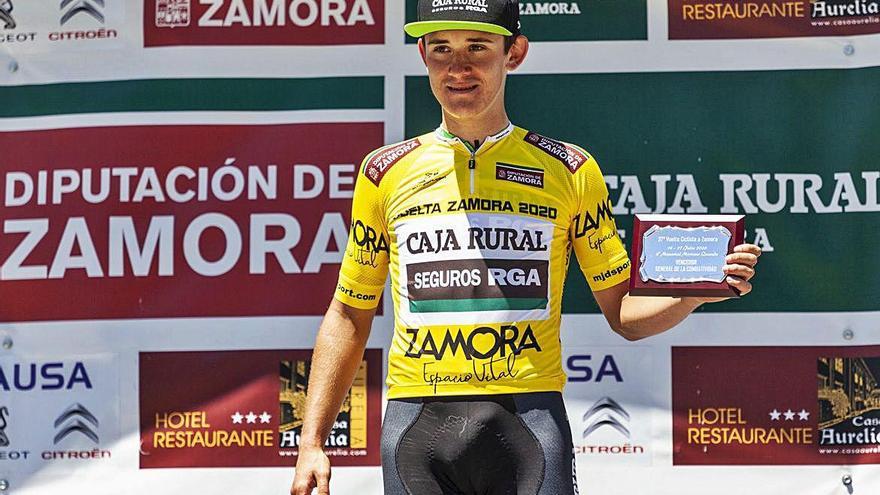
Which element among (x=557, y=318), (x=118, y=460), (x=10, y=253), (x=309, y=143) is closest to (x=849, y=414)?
(x=557, y=318)

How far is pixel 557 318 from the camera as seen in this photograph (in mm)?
2697

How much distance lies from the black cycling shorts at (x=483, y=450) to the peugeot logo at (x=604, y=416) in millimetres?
1495

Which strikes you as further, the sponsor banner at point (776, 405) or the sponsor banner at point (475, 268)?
the sponsor banner at point (776, 405)

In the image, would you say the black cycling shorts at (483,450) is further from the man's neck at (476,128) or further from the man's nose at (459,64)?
the man's nose at (459,64)

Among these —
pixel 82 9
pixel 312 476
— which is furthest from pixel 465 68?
pixel 82 9

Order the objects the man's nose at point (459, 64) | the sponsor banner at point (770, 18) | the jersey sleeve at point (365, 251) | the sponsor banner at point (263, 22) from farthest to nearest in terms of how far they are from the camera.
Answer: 1. the sponsor banner at point (263, 22)
2. the sponsor banner at point (770, 18)
3. the jersey sleeve at point (365, 251)
4. the man's nose at point (459, 64)

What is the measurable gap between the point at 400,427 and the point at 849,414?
6.53 feet

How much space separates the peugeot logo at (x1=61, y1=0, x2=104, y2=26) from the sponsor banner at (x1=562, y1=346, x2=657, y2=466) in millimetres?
1980

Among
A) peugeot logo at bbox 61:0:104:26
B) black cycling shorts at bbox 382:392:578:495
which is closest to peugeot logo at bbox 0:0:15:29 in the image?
peugeot logo at bbox 61:0:104:26

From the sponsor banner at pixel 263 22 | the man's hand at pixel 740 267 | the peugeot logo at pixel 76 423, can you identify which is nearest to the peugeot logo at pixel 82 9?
the sponsor banner at pixel 263 22

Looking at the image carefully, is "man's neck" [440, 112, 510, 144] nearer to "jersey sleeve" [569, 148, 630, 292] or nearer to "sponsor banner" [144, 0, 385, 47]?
"jersey sleeve" [569, 148, 630, 292]

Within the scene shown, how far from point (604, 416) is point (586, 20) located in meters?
1.33

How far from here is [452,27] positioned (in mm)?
2609

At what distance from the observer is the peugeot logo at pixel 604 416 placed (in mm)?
A: 4062
